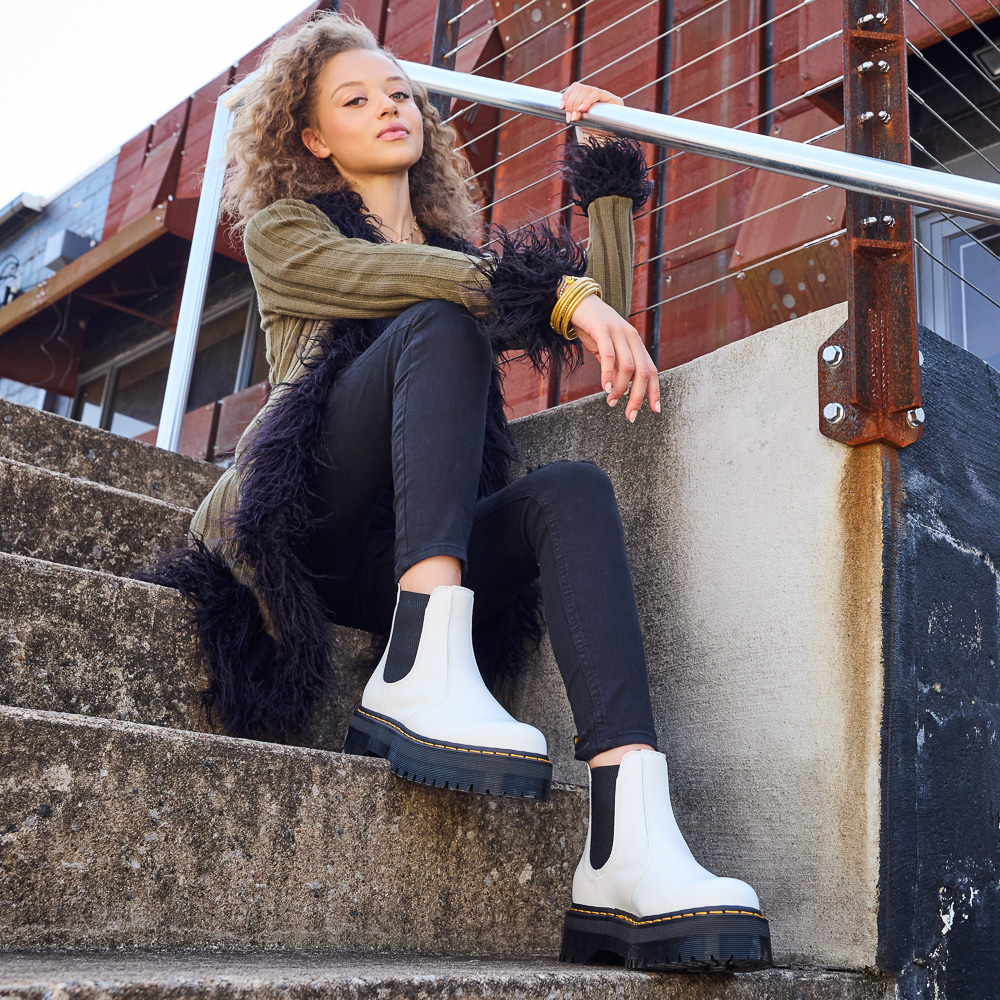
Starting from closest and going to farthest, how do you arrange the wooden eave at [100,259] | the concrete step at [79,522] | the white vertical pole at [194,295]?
the concrete step at [79,522] → the white vertical pole at [194,295] → the wooden eave at [100,259]

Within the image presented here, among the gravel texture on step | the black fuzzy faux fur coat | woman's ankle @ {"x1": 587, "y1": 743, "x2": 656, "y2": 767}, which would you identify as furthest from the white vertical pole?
woman's ankle @ {"x1": 587, "y1": 743, "x2": 656, "y2": 767}

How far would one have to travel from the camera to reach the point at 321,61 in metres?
1.93

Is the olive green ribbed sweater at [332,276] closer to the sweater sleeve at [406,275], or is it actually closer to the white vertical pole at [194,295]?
the sweater sleeve at [406,275]

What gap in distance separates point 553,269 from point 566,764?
0.73 m

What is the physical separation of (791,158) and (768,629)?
0.61m

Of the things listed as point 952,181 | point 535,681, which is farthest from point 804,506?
point 535,681

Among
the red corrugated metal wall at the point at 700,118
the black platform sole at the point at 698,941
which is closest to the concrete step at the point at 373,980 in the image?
the black platform sole at the point at 698,941

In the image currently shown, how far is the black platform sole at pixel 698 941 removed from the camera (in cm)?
101

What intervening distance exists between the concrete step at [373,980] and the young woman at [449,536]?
6 cm

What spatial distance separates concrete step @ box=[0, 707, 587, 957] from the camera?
0.90 m

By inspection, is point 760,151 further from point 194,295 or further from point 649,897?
point 194,295

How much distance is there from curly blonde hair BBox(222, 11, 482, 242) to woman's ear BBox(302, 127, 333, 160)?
0.04 ft

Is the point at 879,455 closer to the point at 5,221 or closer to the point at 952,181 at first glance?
the point at 952,181

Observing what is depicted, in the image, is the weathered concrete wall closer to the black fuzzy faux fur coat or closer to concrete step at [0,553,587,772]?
the black fuzzy faux fur coat
